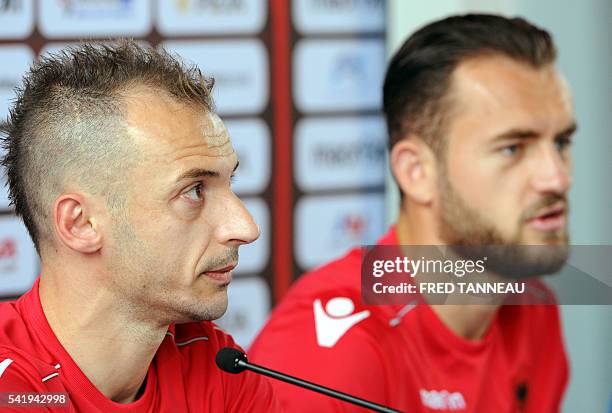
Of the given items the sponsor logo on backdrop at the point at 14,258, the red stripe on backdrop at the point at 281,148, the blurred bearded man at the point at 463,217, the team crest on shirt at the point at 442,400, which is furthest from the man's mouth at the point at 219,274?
the red stripe on backdrop at the point at 281,148

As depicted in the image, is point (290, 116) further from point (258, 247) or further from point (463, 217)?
point (463, 217)

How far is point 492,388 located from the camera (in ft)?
5.04

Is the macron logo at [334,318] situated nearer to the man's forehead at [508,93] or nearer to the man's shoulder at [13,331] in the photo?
the man's forehead at [508,93]

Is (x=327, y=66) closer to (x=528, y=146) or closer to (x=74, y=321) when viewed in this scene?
(x=528, y=146)

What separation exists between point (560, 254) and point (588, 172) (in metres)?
0.91

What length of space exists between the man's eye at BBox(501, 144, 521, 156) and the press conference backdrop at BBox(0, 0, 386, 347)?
0.75 metres

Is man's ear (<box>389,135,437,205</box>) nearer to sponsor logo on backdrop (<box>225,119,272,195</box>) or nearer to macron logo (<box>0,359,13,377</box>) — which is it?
sponsor logo on backdrop (<box>225,119,272,195</box>)

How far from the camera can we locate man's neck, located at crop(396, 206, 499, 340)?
153 cm

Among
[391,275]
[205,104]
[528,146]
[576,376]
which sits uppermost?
[205,104]

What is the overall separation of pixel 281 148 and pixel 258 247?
24 centimetres

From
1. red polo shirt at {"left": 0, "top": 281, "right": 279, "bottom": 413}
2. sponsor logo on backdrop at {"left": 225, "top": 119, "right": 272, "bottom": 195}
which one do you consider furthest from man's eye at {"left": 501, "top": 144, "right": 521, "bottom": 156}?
sponsor logo on backdrop at {"left": 225, "top": 119, "right": 272, "bottom": 195}

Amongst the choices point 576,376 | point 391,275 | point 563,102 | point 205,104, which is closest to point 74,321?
point 205,104

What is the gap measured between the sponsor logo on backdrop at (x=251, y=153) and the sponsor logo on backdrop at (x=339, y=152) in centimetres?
8

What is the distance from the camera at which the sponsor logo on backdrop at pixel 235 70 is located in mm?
2096
